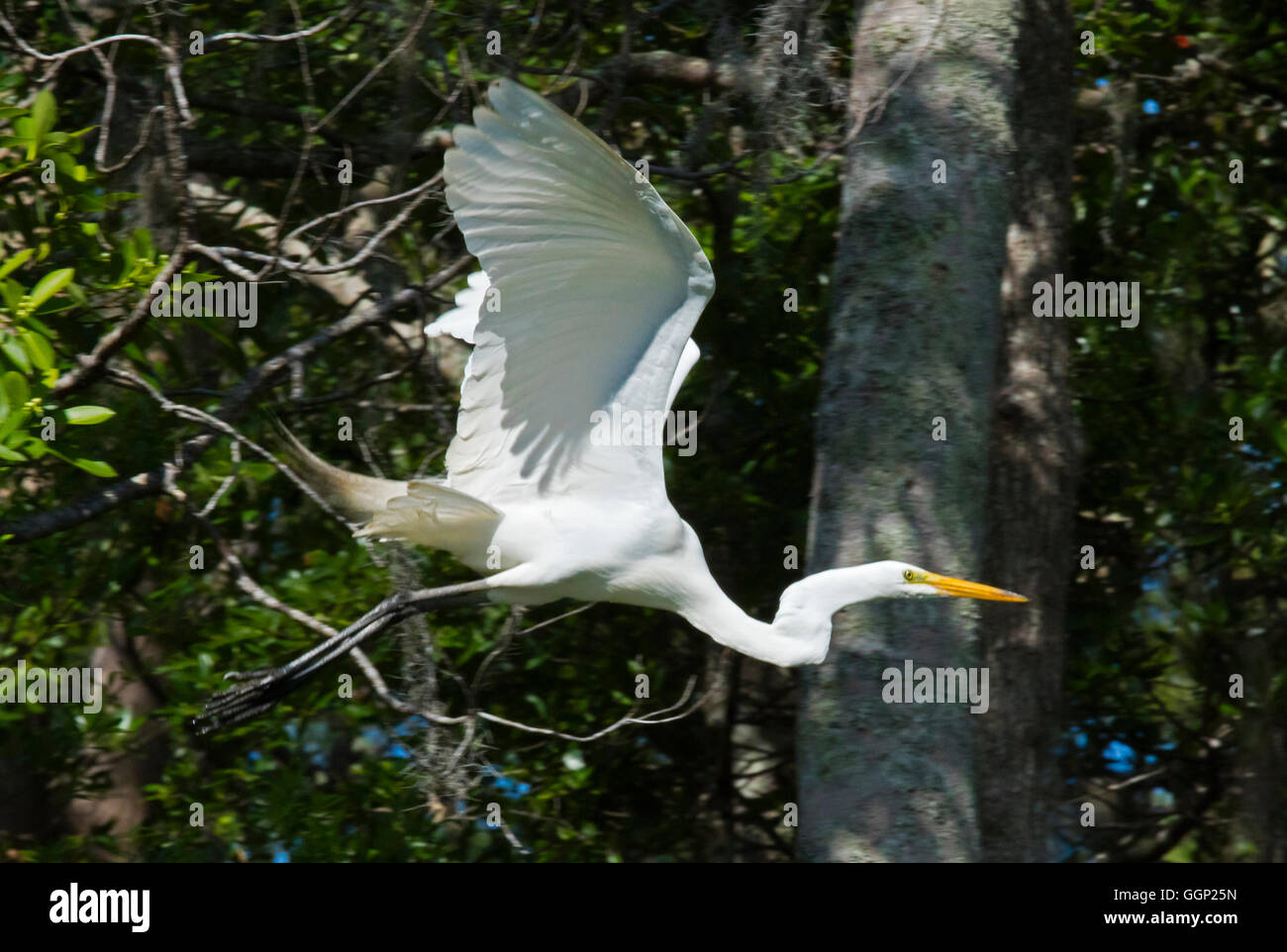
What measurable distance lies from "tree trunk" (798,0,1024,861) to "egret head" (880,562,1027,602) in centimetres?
3

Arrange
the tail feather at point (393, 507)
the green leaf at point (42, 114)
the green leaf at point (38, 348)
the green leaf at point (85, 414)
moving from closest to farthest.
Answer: the green leaf at point (38, 348) < the green leaf at point (85, 414) < the green leaf at point (42, 114) < the tail feather at point (393, 507)

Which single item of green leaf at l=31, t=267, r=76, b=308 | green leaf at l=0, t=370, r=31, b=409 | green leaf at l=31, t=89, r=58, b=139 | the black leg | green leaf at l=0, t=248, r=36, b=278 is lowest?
the black leg

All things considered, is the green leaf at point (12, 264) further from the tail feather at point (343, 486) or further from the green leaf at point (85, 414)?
the tail feather at point (343, 486)

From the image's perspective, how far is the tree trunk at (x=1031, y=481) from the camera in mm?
3811

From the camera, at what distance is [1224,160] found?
4.86 metres

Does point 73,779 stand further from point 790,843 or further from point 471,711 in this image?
point 790,843

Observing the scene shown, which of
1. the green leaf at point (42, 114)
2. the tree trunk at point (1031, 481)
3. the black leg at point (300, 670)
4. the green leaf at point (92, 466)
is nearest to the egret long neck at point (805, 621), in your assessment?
the tree trunk at point (1031, 481)

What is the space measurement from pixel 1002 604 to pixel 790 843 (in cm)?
153

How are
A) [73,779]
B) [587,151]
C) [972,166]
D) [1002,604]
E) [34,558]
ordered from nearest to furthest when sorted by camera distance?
[587,151]
[972,166]
[1002,604]
[34,558]
[73,779]

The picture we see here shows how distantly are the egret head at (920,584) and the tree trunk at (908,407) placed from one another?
32 mm

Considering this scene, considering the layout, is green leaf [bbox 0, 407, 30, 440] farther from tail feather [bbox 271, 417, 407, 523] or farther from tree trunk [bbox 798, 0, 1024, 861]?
tree trunk [bbox 798, 0, 1024, 861]

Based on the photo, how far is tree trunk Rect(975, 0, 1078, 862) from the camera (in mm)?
3811

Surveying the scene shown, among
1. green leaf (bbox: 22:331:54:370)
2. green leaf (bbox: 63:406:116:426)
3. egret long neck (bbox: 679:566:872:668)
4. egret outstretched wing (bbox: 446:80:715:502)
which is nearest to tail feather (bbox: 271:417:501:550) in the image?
egret outstretched wing (bbox: 446:80:715:502)

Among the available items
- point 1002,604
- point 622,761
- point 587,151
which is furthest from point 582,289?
point 622,761
